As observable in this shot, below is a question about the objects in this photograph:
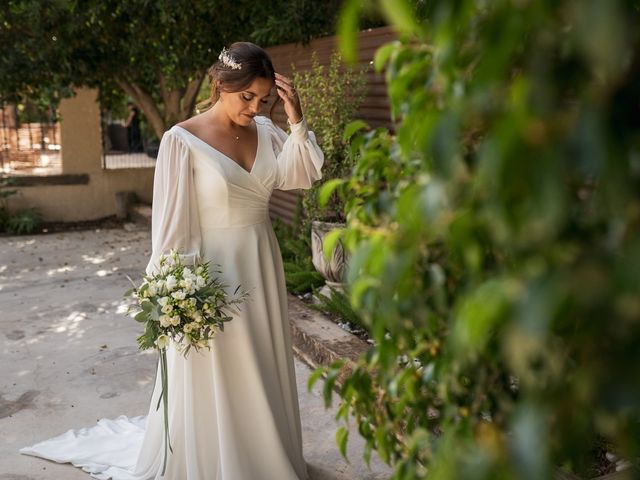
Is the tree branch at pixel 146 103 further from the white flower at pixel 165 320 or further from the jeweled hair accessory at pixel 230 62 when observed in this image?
the white flower at pixel 165 320

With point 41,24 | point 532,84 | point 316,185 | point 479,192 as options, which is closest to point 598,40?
point 532,84

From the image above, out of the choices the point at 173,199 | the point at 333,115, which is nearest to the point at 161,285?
the point at 173,199

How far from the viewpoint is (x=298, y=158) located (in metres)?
3.55

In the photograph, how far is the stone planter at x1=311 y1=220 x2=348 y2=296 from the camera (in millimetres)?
6047

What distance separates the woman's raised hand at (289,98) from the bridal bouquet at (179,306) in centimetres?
80

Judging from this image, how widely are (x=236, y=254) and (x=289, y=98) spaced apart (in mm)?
749

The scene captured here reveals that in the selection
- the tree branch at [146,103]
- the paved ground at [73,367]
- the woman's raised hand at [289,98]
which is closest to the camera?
the woman's raised hand at [289,98]

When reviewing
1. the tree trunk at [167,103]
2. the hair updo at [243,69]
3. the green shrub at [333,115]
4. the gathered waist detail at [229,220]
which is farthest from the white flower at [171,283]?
the tree trunk at [167,103]

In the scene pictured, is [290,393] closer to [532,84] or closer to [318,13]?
[532,84]

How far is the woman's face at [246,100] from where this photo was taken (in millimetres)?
3283

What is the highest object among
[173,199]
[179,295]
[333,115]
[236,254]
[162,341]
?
[333,115]

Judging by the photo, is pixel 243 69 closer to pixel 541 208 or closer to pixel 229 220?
pixel 229 220

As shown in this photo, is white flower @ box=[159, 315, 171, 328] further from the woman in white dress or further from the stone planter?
the stone planter

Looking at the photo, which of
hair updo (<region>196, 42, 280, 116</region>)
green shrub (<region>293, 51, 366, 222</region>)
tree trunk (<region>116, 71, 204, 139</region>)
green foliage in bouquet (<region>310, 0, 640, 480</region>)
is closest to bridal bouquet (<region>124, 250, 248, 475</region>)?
hair updo (<region>196, 42, 280, 116</region>)
